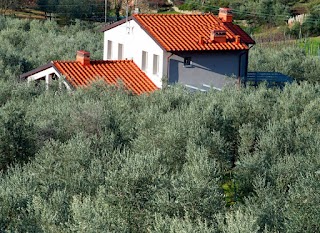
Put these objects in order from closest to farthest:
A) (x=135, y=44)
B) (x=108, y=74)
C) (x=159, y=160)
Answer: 1. (x=159, y=160)
2. (x=108, y=74)
3. (x=135, y=44)

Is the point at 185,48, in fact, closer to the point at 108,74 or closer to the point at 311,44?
the point at 108,74

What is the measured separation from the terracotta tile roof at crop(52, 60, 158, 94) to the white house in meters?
0.51

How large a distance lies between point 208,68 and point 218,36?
1.52 m

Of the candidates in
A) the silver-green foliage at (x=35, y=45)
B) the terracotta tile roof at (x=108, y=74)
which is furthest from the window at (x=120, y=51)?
the silver-green foliage at (x=35, y=45)

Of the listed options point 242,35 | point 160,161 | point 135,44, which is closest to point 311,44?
point 242,35

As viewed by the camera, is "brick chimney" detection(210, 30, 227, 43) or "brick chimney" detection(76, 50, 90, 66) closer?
"brick chimney" detection(76, 50, 90, 66)

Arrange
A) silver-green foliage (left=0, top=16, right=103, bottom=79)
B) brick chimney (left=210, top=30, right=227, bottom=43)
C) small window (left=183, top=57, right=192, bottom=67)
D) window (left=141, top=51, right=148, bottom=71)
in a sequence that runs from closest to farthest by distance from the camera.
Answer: small window (left=183, top=57, right=192, bottom=67) → brick chimney (left=210, top=30, right=227, bottom=43) → window (left=141, top=51, right=148, bottom=71) → silver-green foliage (left=0, top=16, right=103, bottom=79)

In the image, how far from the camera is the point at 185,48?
33.1 metres

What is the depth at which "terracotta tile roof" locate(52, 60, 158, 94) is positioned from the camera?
3222 cm

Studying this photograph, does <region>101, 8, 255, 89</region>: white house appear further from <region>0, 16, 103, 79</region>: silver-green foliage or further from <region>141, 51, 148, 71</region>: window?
<region>0, 16, 103, 79</region>: silver-green foliage

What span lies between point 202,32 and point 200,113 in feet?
38.8

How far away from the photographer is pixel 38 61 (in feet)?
130

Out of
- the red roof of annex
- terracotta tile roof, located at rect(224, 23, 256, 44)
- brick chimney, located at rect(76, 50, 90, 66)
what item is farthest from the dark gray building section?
brick chimney, located at rect(76, 50, 90, 66)

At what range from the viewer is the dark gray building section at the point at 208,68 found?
33250 mm
